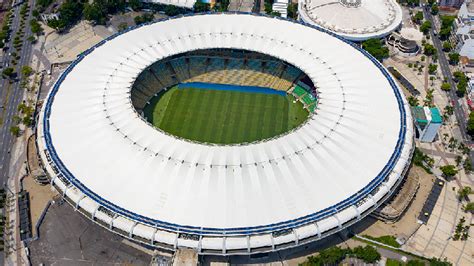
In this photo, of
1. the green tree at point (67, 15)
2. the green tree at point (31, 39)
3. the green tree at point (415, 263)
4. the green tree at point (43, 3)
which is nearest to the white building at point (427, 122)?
the green tree at point (415, 263)

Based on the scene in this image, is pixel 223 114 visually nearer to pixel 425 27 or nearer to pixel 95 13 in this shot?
pixel 95 13

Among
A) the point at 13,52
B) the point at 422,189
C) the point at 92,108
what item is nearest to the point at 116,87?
the point at 92,108

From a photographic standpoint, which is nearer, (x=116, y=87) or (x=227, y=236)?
(x=227, y=236)

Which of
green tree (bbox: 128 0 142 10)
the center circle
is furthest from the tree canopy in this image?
the center circle

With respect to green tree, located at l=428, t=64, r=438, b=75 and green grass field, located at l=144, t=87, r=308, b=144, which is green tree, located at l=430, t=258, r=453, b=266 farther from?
green tree, located at l=428, t=64, r=438, b=75

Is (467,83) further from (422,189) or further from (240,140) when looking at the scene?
(240,140)

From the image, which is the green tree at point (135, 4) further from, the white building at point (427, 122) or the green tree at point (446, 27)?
the green tree at point (446, 27)
